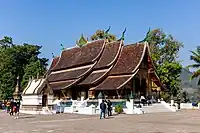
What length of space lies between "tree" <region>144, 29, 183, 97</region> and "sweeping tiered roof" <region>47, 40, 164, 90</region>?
1051 cm

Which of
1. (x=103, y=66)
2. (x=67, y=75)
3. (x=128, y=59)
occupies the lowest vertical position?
(x=67, y=75)

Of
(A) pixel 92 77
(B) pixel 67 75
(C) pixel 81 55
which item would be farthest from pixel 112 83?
(C) pixel 81 55


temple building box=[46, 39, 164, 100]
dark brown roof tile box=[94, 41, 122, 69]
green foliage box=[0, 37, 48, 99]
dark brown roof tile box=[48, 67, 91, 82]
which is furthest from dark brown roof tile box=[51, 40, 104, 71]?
green foliage box=[0, 37, 48, 99]

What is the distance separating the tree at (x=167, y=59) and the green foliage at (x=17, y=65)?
19102 mm

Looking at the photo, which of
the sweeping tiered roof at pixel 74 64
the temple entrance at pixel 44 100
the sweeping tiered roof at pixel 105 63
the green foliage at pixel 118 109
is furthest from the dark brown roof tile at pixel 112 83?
the temple entrance at pixel 44 100

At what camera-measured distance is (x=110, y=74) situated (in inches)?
1476

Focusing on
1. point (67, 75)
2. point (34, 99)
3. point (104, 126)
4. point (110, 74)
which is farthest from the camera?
point (67, 75)

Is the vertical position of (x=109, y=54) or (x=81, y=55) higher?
(x=81, y=55)

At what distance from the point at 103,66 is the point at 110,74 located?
150 cm

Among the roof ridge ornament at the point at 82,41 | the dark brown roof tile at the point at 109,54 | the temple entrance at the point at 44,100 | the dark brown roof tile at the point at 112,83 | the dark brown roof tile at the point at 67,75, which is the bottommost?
the temple entrance at the point at 44,100

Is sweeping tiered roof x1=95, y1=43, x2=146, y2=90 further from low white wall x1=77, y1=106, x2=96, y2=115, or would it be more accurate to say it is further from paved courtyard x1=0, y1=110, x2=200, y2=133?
paved courtyard x1=0, y1=110, x2=200, y2=133

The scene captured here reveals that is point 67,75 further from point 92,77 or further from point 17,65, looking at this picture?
point 17,65

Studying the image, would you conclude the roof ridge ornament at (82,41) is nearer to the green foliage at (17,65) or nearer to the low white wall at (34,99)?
the green foliage at (17,65)

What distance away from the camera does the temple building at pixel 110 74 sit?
3566 cm
